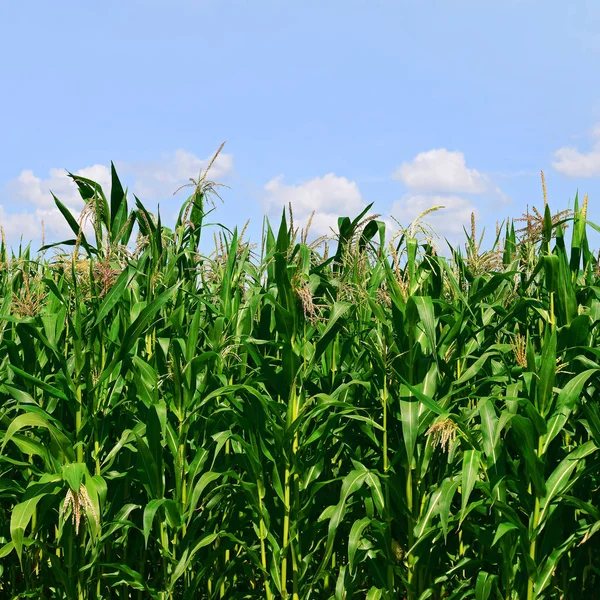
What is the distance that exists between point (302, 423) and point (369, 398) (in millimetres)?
535

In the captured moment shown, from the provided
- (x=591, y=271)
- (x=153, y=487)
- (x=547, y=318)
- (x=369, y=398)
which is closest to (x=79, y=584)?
(x=153, y=487)

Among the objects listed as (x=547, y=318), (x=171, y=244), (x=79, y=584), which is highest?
(x=171, y=244)

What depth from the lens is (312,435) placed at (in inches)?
138

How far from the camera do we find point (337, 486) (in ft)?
12.9

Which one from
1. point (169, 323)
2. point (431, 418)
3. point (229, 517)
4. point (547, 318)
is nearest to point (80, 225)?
point (169, 323)

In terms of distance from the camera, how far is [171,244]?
13.7 ft

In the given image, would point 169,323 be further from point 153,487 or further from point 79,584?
point 79,584

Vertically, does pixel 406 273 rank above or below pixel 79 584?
above

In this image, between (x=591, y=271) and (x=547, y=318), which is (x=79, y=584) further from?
(x=591, y=271)

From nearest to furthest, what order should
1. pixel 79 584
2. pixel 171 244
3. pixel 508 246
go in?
1. pixel 79 584
2. pixel 171 244
3. pixel 508 246

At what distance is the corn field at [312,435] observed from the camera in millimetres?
3291

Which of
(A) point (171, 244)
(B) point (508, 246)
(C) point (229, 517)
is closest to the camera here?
(C) point (229, 517)

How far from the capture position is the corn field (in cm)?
329

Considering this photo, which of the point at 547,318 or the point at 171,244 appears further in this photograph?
the point at 171,244
